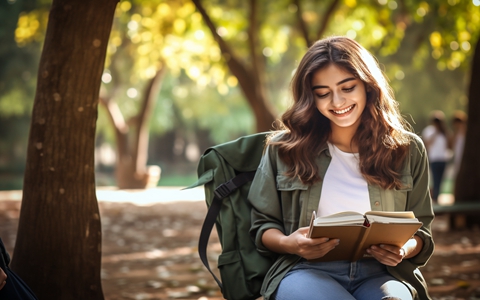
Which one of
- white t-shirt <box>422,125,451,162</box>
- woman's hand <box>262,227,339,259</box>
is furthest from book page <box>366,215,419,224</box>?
white t-shirt <box>422,125,451,162</box>

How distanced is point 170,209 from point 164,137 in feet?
101

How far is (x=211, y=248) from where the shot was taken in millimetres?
9188

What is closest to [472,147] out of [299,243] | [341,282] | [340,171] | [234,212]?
[340,171]

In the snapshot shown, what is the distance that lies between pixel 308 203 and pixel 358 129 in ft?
1.73

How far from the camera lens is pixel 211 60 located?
1711cm

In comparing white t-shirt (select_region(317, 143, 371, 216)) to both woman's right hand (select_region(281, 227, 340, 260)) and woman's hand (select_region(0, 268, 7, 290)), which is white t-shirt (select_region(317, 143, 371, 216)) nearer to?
woman's right hand (select_region(281, 227, 340, 260))

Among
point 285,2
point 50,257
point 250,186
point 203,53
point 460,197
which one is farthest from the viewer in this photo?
point 203,53

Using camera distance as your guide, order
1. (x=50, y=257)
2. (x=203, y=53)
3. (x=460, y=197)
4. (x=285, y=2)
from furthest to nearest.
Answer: (x=203, y=53)
(x=285, y=2)
(x=460, y=197)
(x=50, y=257)

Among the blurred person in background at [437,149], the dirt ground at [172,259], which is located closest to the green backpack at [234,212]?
the dirt ground at [172,259]

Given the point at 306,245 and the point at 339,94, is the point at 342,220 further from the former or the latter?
the point at 339,94

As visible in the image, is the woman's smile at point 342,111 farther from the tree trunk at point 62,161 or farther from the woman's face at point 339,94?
the tree trunk at point 62,161

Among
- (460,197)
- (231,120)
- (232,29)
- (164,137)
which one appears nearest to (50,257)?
(460,197)

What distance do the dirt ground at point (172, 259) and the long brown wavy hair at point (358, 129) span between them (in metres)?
2.96

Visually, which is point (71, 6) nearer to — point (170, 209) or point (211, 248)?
point (211, 248)
